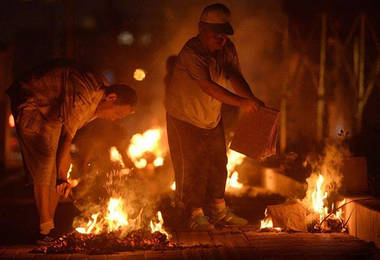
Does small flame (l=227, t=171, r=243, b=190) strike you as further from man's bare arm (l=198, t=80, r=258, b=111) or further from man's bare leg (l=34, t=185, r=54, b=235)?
man's bare leg (l=34, t=185, r=54, b=235)

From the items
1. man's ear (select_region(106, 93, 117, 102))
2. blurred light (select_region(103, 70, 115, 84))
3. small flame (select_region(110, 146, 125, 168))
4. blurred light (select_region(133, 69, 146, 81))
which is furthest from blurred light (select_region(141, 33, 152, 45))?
man's ear (select_region(106, 93, 117, 102))

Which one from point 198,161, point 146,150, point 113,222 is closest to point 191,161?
point 198,161

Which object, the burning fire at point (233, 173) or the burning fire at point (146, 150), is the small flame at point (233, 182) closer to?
the burning fire at point (233, 173)

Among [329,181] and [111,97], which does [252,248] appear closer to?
[329,181]

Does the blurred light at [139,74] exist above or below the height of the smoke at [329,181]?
above

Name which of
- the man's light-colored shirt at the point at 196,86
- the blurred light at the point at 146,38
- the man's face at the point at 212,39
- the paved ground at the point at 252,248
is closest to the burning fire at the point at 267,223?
the paved ground at the point at 252,248

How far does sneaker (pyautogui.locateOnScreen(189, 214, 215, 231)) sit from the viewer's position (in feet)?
23.8

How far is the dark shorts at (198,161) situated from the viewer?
7.62 meters

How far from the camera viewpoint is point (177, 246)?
6.36m

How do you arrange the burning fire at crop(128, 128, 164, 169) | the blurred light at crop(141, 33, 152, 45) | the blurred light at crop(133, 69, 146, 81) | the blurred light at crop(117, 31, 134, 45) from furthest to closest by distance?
1. the blurred light at crop(117, 31, 134, 45)
2. the blurred light at crop(141, 33, 152, 45)
3. the blurred light at crop(133, 69, 146, 81)
4. the burning fire at crop(128, 128, 164, 169)

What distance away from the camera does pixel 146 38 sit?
20.7 meters

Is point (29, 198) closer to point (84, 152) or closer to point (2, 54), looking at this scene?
point (84, 152)

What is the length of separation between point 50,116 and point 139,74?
12414 mm

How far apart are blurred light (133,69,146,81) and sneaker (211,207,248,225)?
11204 mm
